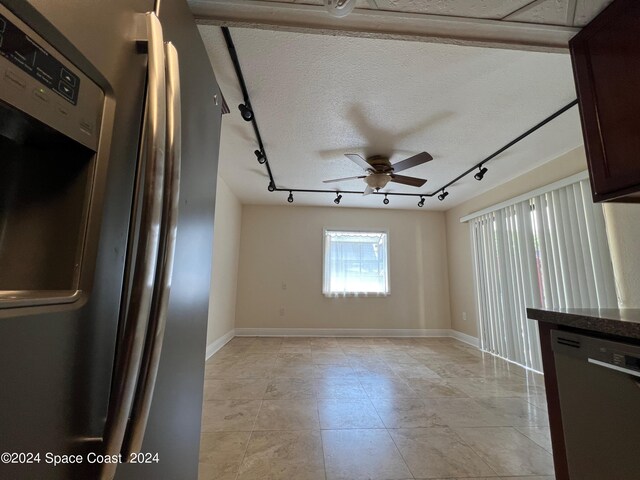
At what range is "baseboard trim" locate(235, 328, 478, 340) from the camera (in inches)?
180

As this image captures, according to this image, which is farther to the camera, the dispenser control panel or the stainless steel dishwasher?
the stainless steel dishwasher

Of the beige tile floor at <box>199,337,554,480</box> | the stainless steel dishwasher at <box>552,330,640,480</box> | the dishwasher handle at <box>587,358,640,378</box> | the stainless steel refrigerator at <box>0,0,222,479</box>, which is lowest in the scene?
the beige tile floor at <box>199,337,554,480</box>

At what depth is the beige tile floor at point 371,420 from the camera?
1.44 metres

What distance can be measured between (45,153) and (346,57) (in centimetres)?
165

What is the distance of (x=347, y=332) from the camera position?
467 cm

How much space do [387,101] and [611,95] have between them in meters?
1.22

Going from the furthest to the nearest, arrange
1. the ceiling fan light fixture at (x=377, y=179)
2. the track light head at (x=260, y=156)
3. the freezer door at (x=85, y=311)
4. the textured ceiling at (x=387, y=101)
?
the ceiling fan light fixture at (x=377, y=179) → the track light head at (x=260, y=156) → the textured ceiling at (x=387, y=101) → the freezer door at (x=85, y=311)

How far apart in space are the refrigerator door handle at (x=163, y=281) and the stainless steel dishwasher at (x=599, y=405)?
4.29ft

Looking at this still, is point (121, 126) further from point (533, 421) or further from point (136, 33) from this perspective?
point (533, 421)

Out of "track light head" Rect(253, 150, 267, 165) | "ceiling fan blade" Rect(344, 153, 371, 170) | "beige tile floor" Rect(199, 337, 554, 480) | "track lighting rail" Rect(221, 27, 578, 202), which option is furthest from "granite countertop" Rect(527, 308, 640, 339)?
"track light head" Rect(253, 150, 267, 165)

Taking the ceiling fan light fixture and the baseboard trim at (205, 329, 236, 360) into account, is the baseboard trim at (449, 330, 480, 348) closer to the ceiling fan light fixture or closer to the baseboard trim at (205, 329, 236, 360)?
the ceiling fan light fixture

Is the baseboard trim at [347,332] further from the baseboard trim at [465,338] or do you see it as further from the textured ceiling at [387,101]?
the textured ceiling at [387,101]

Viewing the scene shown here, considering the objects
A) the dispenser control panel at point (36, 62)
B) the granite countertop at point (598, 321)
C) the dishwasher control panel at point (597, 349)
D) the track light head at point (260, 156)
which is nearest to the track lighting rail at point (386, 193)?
the track light head at point (260, 156)

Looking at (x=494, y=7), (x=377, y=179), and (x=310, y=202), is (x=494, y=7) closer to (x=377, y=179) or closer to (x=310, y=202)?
(x=377, y=179)
